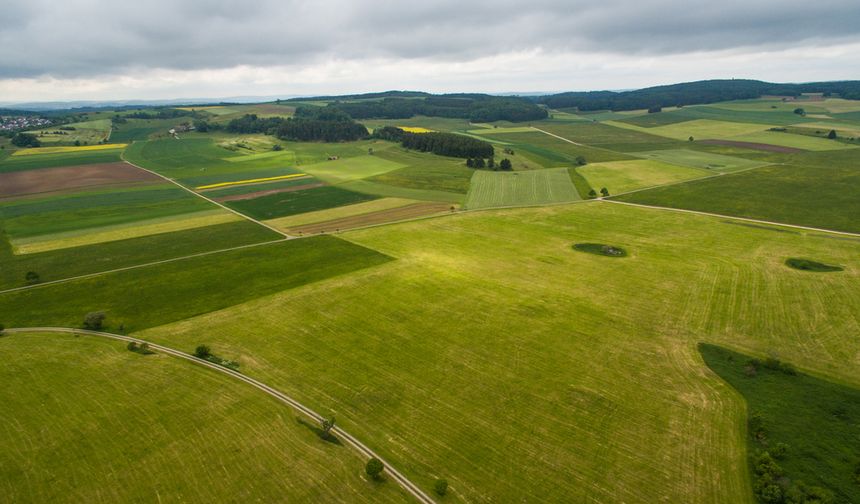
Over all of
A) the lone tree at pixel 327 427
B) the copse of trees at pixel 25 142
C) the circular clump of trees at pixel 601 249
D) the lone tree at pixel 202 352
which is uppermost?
the copse of trees at pixel 25 142

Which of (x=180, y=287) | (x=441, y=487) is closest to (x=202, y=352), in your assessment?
(x=180, y=287)

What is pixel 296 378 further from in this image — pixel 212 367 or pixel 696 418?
pixel 696 418

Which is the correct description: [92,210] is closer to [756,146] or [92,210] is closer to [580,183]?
[580,183]

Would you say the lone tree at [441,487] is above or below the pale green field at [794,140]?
below

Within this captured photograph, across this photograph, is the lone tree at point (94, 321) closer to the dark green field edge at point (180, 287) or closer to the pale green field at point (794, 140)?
the dark green field edge at point (180, 287)

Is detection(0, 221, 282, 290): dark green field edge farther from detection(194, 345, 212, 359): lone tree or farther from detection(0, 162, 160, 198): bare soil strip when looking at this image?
detection(0, 162, 160, 198): bare soil strip

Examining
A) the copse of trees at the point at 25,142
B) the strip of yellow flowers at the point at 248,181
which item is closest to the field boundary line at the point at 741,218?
the strip of yellow flowers at the point at 248,181
